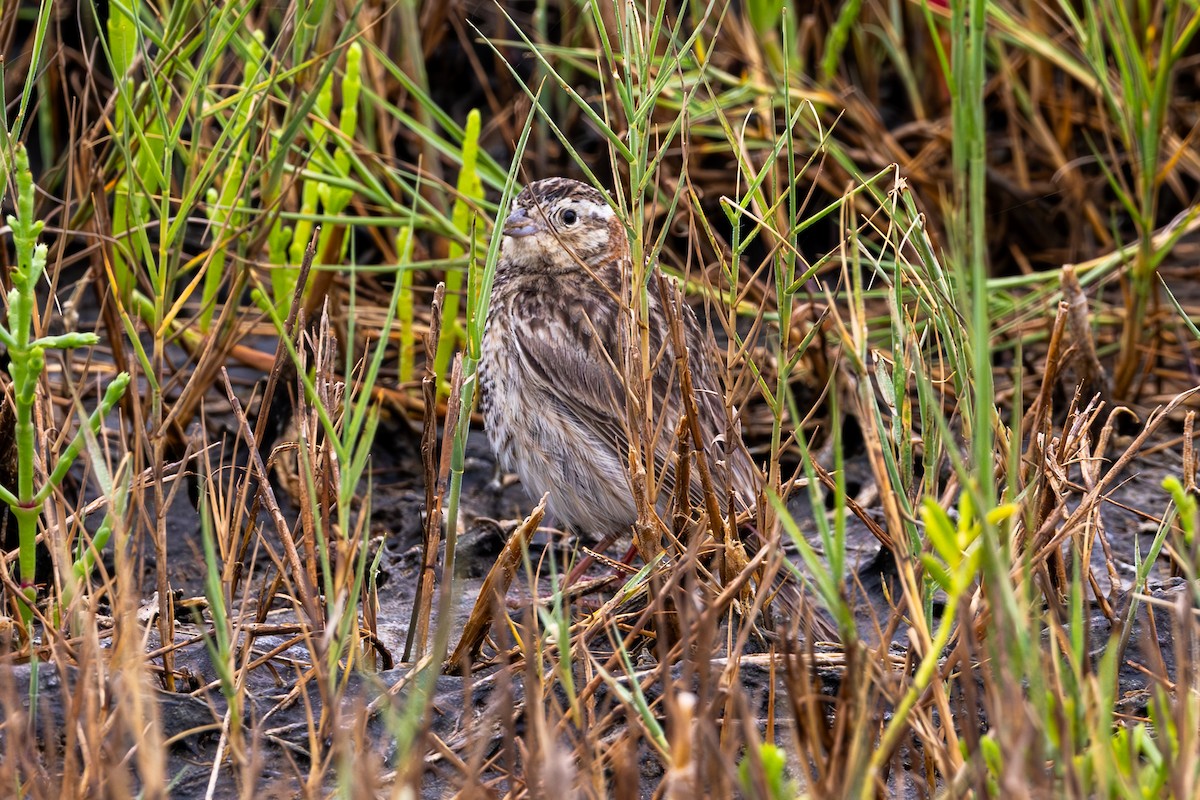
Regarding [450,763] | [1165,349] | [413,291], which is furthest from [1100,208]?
[450,763]

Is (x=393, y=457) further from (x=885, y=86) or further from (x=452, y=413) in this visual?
(x=885, y=86)

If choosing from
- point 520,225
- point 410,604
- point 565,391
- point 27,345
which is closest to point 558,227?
point 520,225

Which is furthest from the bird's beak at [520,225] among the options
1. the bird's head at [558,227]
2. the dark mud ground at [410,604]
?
the dark mud ground at [410,604]

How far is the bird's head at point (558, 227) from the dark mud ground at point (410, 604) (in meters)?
0.85

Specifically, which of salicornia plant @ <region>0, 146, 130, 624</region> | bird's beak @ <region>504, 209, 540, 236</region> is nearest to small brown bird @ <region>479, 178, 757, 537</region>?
bird's beak @ <region>504, 209, 540, 236</region>

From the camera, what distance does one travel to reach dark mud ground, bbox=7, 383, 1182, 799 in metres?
3.01

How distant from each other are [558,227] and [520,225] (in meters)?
0.23

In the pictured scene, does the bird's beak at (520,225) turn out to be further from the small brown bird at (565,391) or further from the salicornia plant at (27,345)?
the salicornia plant at (27,345)

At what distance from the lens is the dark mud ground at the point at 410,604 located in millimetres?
3006

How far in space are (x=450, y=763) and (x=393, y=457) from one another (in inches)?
101

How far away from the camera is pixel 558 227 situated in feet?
16.4

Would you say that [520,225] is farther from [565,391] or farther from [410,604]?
[410,604]

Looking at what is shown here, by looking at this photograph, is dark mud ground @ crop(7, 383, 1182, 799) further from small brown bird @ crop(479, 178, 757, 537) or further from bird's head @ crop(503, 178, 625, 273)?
bird's head @ crop(503, 178, 625, 273)

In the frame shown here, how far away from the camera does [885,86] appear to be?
7.09 metres
